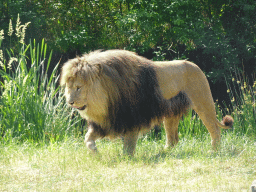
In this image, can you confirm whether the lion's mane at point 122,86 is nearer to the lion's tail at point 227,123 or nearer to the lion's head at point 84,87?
the lion's head at point 84,87

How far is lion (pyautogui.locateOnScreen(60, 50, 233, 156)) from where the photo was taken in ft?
13.1

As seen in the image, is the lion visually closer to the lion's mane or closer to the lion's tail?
Answer: the lion's mane

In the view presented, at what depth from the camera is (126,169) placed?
3.74 m

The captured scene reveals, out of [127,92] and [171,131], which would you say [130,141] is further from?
[171,131]

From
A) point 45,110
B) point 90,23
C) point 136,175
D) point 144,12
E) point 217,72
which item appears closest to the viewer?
point 136,175

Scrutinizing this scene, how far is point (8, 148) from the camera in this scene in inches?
187

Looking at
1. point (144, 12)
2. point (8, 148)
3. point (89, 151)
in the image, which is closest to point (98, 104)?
point (89, 151)

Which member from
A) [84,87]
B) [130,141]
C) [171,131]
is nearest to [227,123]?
[171,131]

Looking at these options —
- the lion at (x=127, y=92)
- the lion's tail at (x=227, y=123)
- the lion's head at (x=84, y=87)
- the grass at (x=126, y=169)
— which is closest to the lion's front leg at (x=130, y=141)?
Result: the lion at (x=127, y=92)

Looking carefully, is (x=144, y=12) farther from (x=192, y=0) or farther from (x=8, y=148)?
(x=8, y=148)

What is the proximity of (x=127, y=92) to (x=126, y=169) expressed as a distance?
0.95 metres

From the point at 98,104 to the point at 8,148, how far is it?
158 centimetres

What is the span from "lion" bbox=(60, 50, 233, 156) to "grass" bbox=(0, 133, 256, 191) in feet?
0.98

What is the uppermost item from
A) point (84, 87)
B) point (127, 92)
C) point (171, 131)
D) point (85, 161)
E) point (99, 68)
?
point (99, 68)
